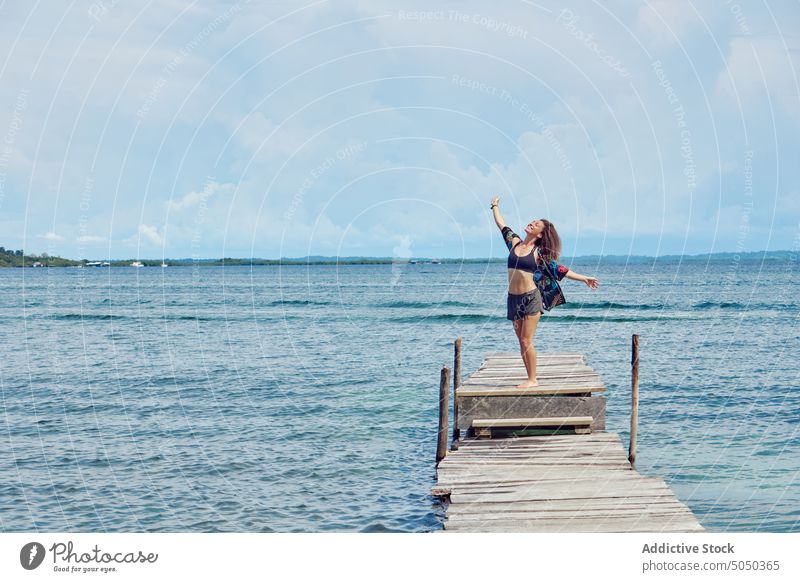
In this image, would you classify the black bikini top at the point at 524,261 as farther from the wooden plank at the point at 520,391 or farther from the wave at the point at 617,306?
Result: the wave at the point at 617,306

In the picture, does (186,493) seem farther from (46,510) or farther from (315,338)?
(315,338)

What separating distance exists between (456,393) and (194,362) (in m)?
23.7

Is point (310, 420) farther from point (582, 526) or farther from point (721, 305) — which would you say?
point (721, 305)

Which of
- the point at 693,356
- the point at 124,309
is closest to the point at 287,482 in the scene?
the point at 693,356

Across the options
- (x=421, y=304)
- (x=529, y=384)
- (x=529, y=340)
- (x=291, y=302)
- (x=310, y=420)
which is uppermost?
(x=529, y=340)

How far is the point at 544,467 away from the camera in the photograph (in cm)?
1395

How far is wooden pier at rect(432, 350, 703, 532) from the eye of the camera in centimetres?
1147

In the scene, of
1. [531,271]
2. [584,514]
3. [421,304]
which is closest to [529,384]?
[531,271]

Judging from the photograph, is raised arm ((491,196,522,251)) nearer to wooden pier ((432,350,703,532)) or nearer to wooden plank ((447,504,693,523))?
wooden pier ((432,350,703,532))

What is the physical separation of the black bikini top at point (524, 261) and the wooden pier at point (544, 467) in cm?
272

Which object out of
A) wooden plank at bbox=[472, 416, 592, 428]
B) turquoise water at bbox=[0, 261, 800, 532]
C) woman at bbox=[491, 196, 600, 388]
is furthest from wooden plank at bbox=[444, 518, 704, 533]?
wooden plank at bbox=[472, 416, 592, 428]
